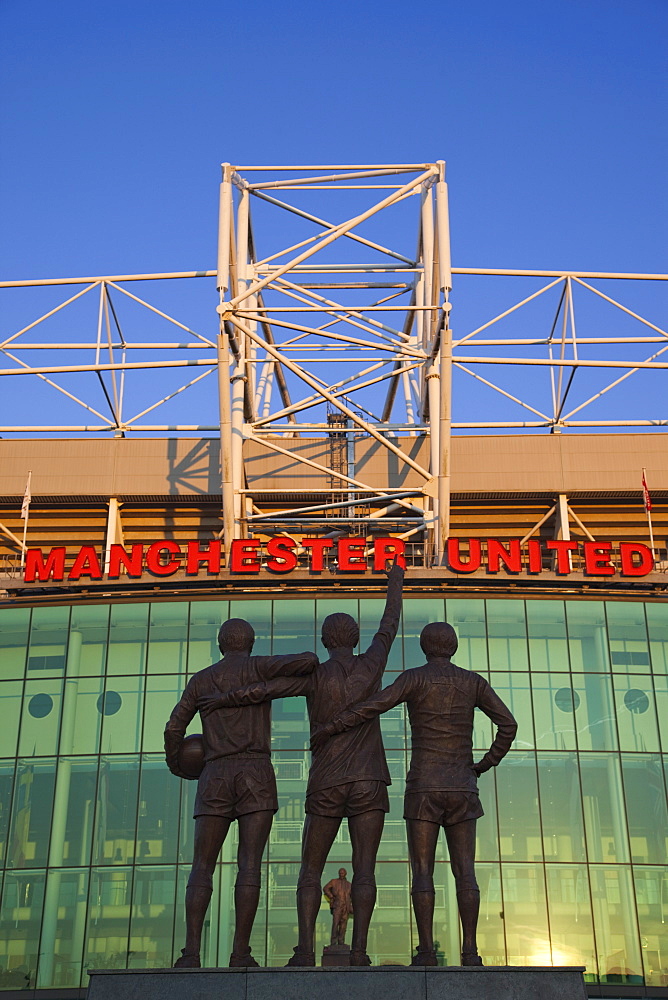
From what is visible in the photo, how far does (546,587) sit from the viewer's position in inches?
1378

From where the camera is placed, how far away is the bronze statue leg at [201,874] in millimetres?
12383

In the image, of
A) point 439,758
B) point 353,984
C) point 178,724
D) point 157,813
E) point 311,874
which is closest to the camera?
point 353,984

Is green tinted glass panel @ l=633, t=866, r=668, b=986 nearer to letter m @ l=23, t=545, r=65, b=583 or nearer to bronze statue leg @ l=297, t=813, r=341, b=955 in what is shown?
letter m @ l=23, t=545, r=65, b=583

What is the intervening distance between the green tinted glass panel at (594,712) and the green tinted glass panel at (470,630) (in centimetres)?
270

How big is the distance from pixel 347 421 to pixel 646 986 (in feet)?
Answer: 89.7

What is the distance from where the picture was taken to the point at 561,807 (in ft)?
105

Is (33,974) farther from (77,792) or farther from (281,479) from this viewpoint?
(281,479)

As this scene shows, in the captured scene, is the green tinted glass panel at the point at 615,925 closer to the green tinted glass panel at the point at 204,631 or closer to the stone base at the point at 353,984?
the green tinted glass panel at the point at 204,631

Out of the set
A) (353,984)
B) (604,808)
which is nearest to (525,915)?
(604,808)

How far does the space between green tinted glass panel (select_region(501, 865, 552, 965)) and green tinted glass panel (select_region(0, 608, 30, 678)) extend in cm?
1465

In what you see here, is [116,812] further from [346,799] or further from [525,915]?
[346,799]

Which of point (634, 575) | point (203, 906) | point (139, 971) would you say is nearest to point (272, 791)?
point (203, 906)

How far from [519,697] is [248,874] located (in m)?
21.9

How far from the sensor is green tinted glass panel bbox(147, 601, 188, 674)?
33875mm
